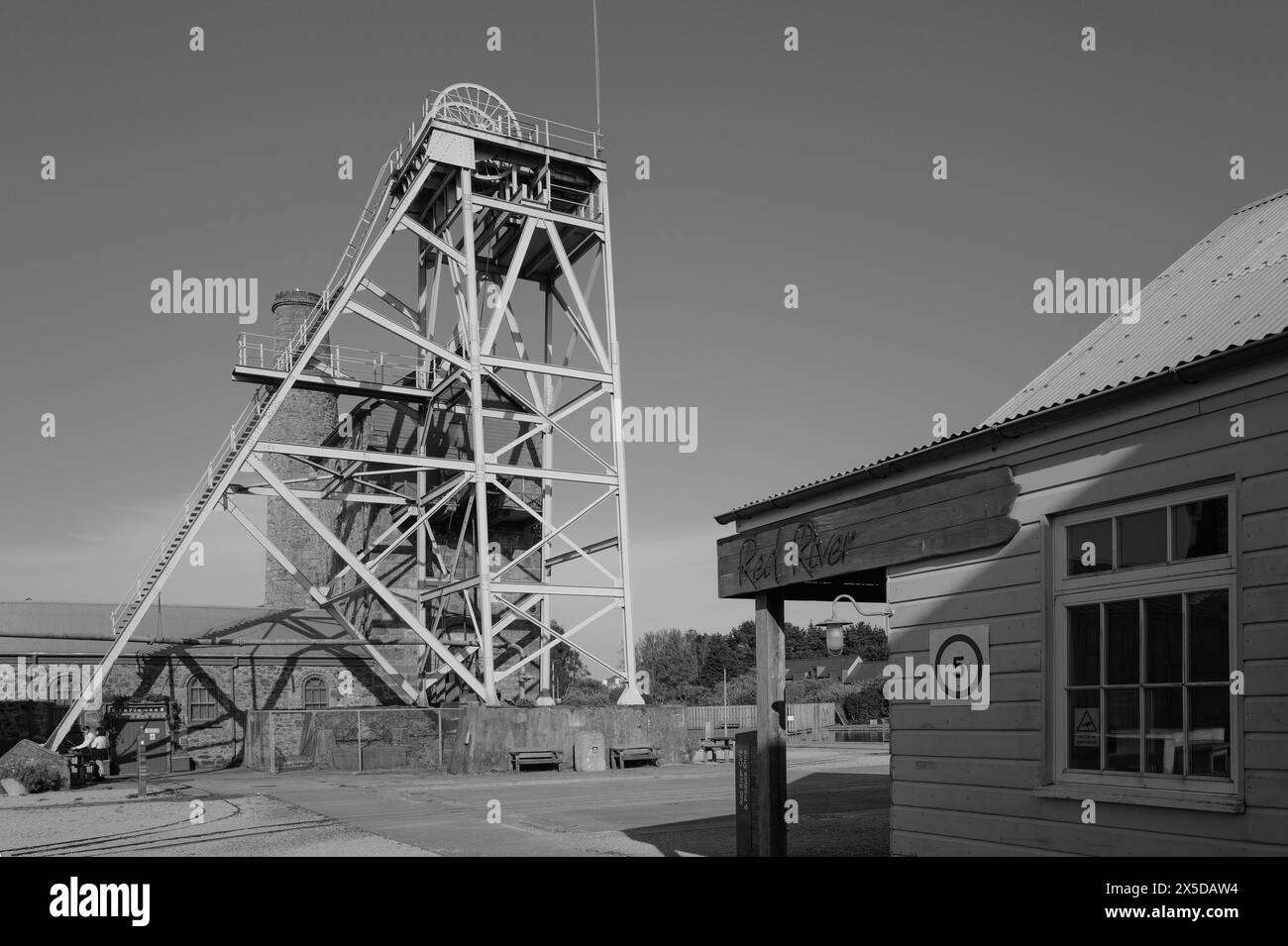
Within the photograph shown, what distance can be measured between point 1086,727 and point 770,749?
4.18m

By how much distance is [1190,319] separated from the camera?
9.71m

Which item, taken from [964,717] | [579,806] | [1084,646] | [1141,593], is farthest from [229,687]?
[1141,593]

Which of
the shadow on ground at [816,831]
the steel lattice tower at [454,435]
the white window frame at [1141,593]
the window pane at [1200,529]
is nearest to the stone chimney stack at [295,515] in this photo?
the steel lattice tower at [454,435]

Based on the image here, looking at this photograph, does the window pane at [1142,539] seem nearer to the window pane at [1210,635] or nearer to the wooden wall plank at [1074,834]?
the window pane at [1210,635]

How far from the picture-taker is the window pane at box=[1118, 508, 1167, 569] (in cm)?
824

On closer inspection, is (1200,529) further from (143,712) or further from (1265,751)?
(143,712)

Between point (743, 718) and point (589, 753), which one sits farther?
point (743, 718)

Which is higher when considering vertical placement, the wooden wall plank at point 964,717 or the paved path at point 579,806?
the wooden wall plank at point 964,717

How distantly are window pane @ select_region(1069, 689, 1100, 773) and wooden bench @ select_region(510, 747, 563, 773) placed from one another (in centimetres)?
2423

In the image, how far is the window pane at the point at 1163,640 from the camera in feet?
26.4

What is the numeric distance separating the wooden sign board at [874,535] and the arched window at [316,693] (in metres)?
26.7

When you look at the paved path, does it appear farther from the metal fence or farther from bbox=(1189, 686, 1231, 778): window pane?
bbox=(1189, 686, 1231, 778): window pane
